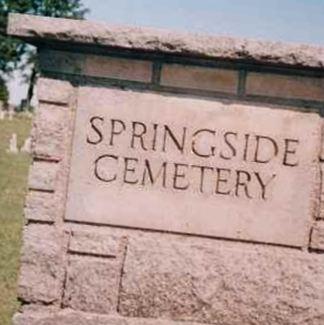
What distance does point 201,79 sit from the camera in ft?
12.1

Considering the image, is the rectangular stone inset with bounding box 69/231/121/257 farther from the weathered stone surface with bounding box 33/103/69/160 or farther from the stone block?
the stone block

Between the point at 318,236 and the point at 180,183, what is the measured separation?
859 mm

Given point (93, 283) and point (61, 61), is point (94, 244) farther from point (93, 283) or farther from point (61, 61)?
point (61, 61)


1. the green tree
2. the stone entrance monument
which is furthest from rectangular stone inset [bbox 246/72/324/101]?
the green tree

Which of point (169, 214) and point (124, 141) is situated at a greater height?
point (124, 141)

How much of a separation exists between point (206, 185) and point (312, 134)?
68 cm

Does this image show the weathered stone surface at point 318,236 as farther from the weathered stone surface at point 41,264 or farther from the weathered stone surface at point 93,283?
the weathered stone surface at point 41,264

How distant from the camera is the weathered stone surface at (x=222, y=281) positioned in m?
3.70

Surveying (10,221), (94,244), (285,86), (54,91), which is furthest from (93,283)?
(10,221)

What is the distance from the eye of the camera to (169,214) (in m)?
3.70

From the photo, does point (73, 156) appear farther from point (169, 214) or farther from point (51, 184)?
point (169, 214)

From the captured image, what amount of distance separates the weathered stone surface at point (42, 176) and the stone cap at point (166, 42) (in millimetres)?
723

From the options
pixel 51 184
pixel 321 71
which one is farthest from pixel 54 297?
pixel 321 71

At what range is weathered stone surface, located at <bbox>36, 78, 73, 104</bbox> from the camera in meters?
3.67
